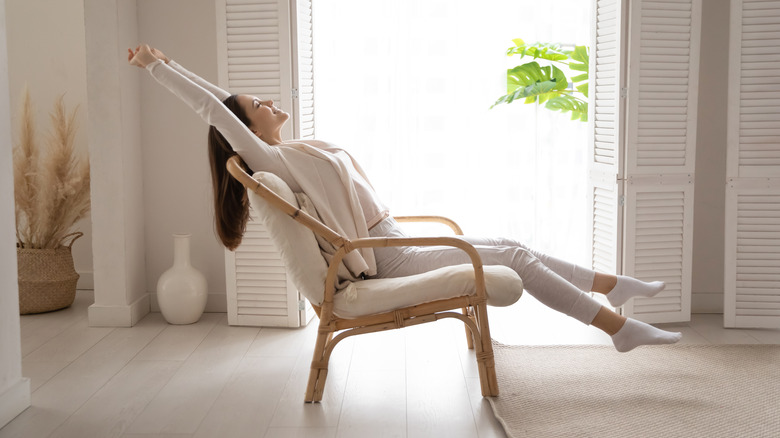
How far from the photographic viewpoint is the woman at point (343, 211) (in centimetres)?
318

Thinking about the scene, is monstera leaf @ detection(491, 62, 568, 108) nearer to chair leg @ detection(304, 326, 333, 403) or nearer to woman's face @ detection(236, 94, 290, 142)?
woman's face @ detection(236, 94, 290, 142)

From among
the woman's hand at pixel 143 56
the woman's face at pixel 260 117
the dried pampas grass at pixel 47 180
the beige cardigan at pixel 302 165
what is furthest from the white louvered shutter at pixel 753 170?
the dried pampas grass at pixel 47 180

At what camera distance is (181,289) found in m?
4.29

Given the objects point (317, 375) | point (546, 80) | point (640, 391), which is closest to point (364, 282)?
point (317, 375)

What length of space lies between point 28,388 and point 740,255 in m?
3.31

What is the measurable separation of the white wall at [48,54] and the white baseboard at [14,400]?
7.34ft

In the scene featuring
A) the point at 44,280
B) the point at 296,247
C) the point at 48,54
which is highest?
the point at 48,54

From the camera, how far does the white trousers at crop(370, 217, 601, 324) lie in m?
3.25

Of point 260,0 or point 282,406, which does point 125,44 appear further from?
point 282,406

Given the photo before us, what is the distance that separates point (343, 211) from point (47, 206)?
210cm

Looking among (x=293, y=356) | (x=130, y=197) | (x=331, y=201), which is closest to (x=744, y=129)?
(x=331, y=201)

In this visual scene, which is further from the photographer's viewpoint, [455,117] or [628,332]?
[455,117]

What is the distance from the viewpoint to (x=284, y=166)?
3.38 meters

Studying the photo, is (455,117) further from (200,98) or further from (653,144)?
(200,98)
